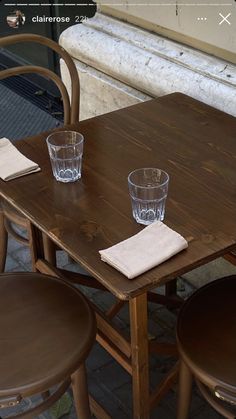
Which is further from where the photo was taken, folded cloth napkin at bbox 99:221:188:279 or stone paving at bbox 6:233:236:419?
stone paving at bbox 6:233:236:419

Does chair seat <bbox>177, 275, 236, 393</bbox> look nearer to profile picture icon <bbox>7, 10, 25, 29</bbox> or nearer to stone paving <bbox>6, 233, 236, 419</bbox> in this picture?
stone paving <bbox>6, 233, 236, 419</bbox>

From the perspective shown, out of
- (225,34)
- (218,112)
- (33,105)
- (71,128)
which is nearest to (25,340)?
(71,128)

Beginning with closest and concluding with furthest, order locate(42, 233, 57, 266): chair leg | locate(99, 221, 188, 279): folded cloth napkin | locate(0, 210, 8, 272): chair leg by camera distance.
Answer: locate(99, 221, 188, 279): folded cloth napkin < locate(42, 233, 57, 266): chair leg < locate(0, 210, 8, 272): chair leg

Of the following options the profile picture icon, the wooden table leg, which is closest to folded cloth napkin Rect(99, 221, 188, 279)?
the wooden table leg

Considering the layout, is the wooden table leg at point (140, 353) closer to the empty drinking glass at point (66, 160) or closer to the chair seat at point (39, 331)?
the chair seat at point (39, 331)

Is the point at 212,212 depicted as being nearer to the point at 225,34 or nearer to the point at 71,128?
the point at 71,128

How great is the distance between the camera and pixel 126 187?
71.8 inches

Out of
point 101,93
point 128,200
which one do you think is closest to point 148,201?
point 128,200

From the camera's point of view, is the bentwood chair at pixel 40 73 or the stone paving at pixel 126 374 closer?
the stone paving at pixel 126 374

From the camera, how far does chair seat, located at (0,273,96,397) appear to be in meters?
1.64

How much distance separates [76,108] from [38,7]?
6.87 ft

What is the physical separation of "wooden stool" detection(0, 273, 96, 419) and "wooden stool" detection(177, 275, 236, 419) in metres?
0.26

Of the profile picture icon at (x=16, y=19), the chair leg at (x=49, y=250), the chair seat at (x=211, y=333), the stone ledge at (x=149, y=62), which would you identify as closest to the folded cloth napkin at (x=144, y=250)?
the chair seat at (x=211, y=333)

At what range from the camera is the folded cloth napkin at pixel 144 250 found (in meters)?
1.50
